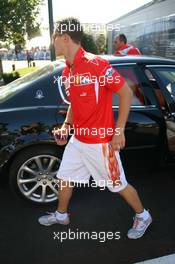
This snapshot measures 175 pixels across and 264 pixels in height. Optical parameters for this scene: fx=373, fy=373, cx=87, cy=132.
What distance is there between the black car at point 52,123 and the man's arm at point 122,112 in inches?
35.3

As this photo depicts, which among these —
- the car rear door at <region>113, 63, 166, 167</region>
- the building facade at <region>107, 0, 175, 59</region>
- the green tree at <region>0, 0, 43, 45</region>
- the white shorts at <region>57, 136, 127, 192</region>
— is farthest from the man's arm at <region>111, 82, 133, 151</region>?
the green tree at <region>0, 0, 43, 45</region>

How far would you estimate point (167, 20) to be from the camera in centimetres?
1599

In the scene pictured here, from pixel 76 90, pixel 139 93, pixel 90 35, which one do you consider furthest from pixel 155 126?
pixel 90 35

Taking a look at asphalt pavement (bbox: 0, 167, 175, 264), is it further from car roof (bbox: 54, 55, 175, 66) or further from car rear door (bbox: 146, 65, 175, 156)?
car roof (bbox: 54, 55, 175, 66)

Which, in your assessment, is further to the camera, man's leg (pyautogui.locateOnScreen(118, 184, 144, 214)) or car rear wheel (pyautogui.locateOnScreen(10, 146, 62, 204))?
car rear wheel (pyautogui.locateOnScreen(10, 146, 62, 204))

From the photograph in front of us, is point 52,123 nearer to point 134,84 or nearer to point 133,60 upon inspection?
point 134,84

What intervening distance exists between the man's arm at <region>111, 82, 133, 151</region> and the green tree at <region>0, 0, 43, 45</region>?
598 inches

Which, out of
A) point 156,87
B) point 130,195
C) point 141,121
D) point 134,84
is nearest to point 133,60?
point 134,84

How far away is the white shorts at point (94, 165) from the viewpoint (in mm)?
2904

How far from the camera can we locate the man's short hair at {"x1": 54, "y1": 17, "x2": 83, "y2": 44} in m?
2.66

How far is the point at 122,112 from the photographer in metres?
2.74

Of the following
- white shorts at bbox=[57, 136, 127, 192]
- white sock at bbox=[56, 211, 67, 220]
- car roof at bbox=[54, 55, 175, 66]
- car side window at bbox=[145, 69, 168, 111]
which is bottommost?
white sock at bbox=[56, 211, 67, 220]

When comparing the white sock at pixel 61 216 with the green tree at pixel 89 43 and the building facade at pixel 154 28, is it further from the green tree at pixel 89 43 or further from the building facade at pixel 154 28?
the green tree at pixel 89 43

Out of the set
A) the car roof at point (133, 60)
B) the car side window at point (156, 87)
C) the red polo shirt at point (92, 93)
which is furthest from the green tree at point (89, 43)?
the red polo shirt at point (92, 93)
